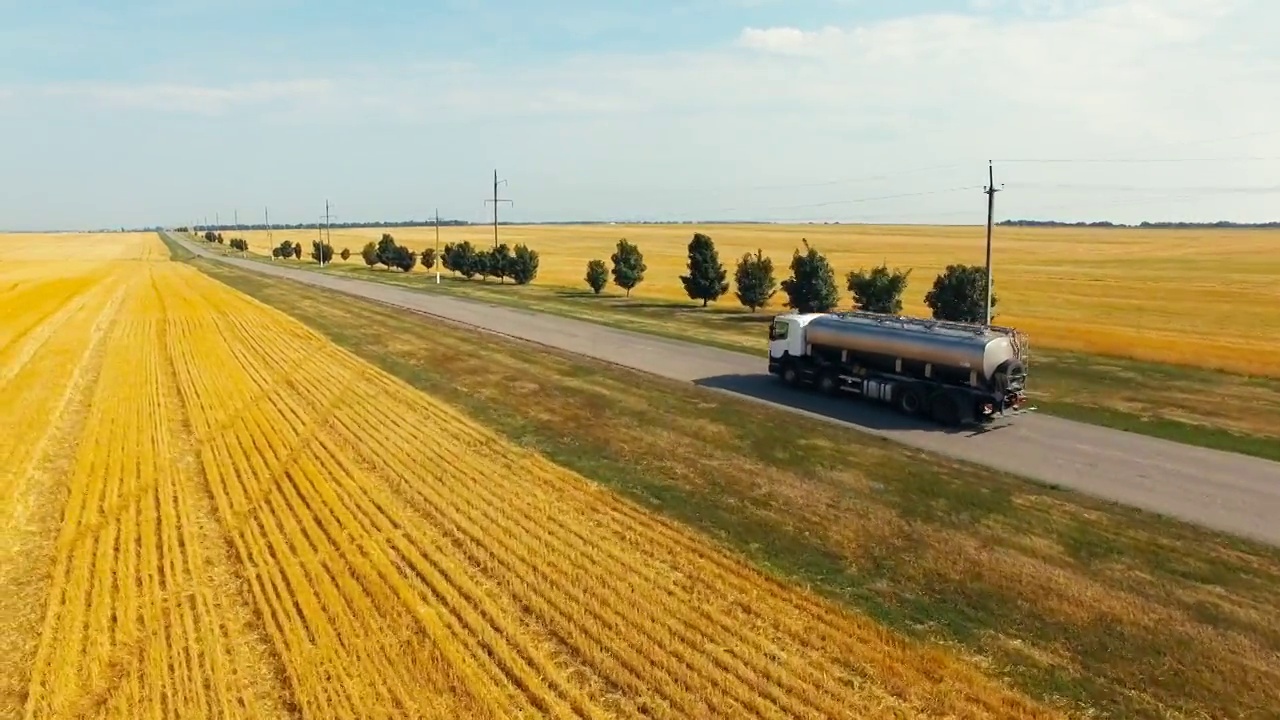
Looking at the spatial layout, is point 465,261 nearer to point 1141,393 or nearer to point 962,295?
point 962,295

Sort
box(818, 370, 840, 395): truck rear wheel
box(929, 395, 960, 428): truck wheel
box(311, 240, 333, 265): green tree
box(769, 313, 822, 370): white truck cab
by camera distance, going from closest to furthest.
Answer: box(929, 395, 960, 428): truck wheel → box(818, 370, 840, 395): truck rear wheel → box(769, 313, 822, 370): white truck cab → box(311, 240, 333, 265): green tree

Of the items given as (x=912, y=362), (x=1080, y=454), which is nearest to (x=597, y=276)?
(x=912, y=362)

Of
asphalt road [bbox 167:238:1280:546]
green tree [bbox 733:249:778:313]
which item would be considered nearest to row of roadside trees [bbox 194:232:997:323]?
Result: green tree [bbox 733:249:778:313]

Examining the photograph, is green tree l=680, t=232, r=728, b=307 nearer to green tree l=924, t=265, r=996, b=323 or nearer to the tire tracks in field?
green tree l=924, t=265, r=996, b=323

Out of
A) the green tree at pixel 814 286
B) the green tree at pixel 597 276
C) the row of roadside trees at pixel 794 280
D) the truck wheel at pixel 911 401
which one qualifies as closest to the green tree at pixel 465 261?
the row of roadside trees at pixel 794 280

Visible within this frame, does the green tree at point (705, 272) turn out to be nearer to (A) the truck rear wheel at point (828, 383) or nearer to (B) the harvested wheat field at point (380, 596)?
(A) the truck rear wheel at point (828, 383)

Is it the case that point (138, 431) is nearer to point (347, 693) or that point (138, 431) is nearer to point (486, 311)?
point (347, 693)

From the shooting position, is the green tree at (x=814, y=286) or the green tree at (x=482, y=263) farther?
the green tree at (x=482, y=263)
